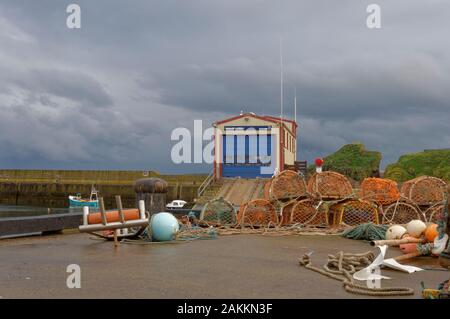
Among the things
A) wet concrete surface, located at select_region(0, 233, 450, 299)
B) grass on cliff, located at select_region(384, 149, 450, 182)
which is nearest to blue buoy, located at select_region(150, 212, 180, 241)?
wet concrete surface, located at select_region(0, 233, 450, 299)

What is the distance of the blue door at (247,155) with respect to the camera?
1508 inches

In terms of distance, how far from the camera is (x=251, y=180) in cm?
3819

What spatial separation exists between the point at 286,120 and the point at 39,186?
116 ft

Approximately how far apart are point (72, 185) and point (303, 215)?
5279cm

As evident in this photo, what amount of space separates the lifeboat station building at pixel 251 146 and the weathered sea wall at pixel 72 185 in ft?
46.1

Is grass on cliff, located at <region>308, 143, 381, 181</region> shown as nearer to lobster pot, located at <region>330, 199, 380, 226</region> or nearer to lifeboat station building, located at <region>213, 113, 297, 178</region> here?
lifeboat station building, located at <region>213, 113, 297, 178</region>

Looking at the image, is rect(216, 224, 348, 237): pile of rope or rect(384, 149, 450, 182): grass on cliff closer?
rect(216, 224, 348, 237): pile of rope

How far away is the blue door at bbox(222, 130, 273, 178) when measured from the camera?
3831cm

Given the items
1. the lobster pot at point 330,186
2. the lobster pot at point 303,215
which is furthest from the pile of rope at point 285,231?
the lobster pot at point 330,186

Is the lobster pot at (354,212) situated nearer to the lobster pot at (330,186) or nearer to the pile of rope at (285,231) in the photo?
the lobster pot at (330,186)

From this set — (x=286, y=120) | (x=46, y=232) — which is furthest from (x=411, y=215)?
(x=286, y=120)

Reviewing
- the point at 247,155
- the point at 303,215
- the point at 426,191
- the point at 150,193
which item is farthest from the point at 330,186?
the point at 247,155

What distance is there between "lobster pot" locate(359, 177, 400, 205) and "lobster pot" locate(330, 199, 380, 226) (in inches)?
8.9

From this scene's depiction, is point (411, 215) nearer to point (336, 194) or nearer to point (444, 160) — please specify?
point (336, 194)
